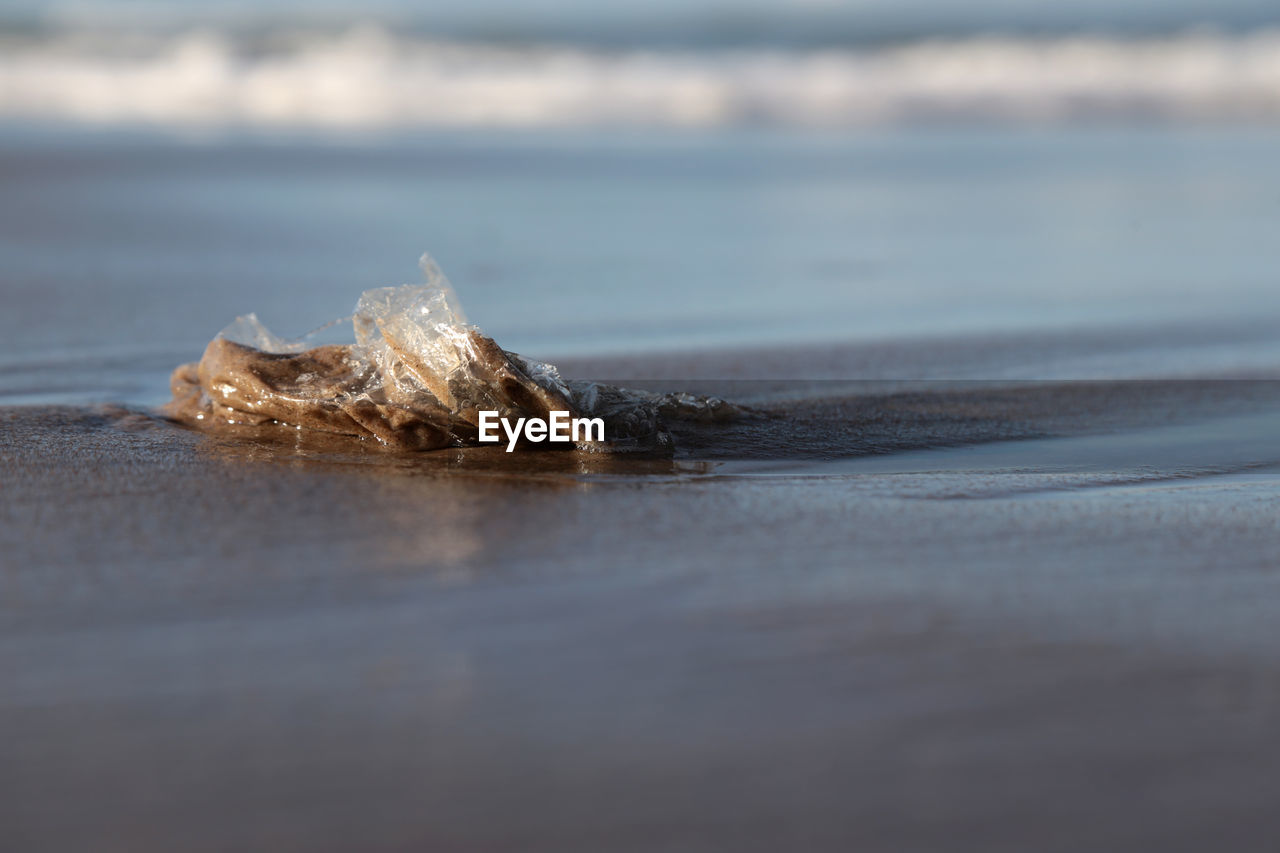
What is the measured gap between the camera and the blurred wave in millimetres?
15312

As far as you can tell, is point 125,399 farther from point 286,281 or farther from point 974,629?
point 974,629

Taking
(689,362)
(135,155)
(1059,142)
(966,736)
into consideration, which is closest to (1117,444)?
(689,362)

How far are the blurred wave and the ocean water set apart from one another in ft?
10.5

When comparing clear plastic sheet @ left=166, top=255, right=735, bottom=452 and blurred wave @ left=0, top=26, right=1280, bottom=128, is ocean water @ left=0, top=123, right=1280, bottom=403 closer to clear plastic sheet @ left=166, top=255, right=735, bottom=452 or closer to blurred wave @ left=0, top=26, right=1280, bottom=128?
clear plastic sheet @ left=166, top=255, right=735, bottom=452

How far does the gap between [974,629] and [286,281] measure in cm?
474

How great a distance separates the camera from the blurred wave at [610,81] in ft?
50.2

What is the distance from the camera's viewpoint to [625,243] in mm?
7371

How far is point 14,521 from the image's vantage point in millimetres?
2635

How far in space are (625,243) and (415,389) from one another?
13.9 ft

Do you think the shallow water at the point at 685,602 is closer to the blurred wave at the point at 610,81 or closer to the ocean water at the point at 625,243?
the ocean water at the point at 625,243

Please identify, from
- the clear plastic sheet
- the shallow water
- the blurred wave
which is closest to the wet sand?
the shallow water

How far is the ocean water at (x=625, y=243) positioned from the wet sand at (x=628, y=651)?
1.72m

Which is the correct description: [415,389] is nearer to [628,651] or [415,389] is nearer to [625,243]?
[628,651]

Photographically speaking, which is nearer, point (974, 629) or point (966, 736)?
point (966, 736)
